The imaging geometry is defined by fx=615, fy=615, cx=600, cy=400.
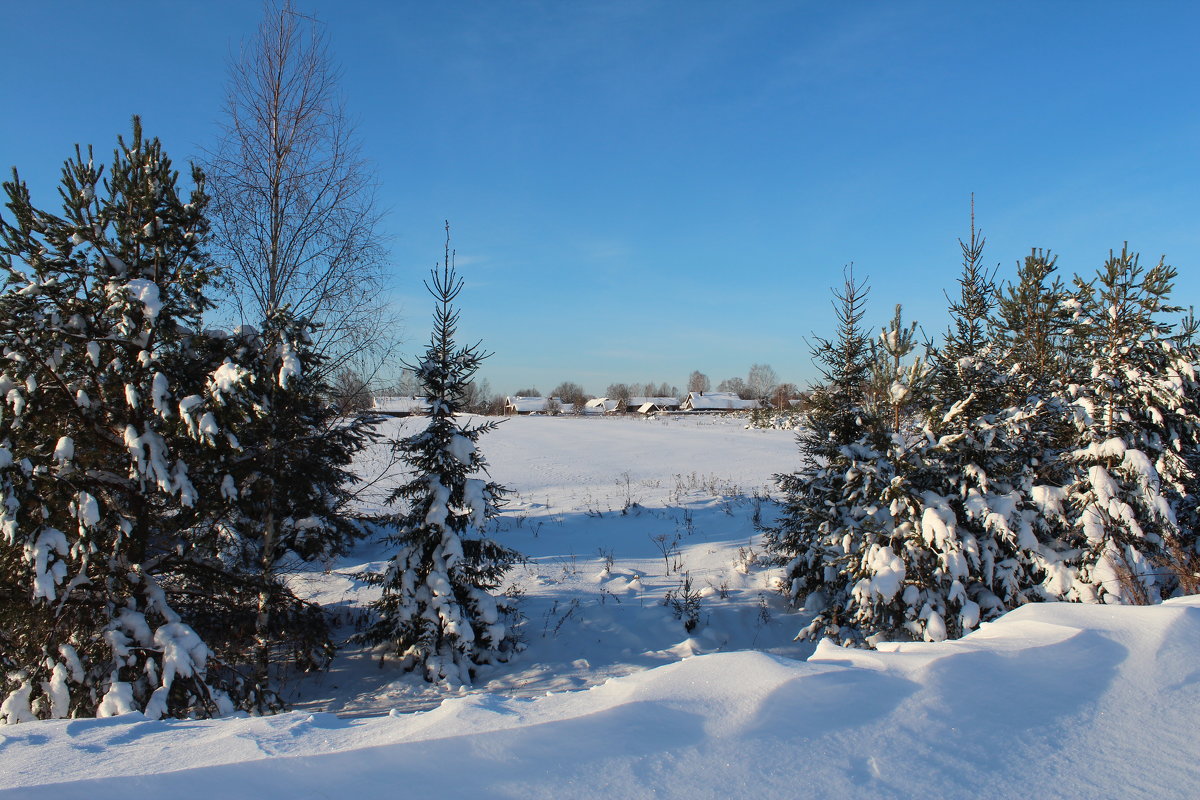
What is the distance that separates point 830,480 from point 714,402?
79.6 meters

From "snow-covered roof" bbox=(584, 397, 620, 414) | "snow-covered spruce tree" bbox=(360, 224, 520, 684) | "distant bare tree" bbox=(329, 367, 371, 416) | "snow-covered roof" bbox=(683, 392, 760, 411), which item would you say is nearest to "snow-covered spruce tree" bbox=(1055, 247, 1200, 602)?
"snow-covered spruce tree" bbox=(360, 224, 520, 684)

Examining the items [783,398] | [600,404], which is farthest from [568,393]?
[783,398]

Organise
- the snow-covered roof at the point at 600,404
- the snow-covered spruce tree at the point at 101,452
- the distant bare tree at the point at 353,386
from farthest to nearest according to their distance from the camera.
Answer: the snow-covered roof at the point at 600,404, the distant bare tree at the point at 353,386, the snow-covered spruce tree at the point at 101,452

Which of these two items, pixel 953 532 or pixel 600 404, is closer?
pixel 953 532

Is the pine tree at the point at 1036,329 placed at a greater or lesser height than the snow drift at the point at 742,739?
greater

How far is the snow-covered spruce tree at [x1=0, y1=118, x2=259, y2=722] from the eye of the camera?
4.71m

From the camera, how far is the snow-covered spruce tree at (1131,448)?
6043 mm

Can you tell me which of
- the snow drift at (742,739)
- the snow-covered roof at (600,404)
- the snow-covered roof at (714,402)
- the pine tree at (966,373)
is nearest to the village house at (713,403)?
the snow-covered roof at (714,402)

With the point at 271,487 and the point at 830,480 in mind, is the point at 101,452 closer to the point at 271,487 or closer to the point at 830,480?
the point at 271,487

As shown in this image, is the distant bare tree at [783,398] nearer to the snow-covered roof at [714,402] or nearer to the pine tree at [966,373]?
the pine tree at [966,373]

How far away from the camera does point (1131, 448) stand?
621 cm

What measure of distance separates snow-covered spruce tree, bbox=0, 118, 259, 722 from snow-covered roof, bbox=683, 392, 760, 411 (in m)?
76.8

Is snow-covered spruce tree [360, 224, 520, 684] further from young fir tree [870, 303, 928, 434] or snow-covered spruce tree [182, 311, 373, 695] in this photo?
young fir tree [870, 303, 928, 434]

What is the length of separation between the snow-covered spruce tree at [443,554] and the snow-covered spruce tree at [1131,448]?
20.1 ft
